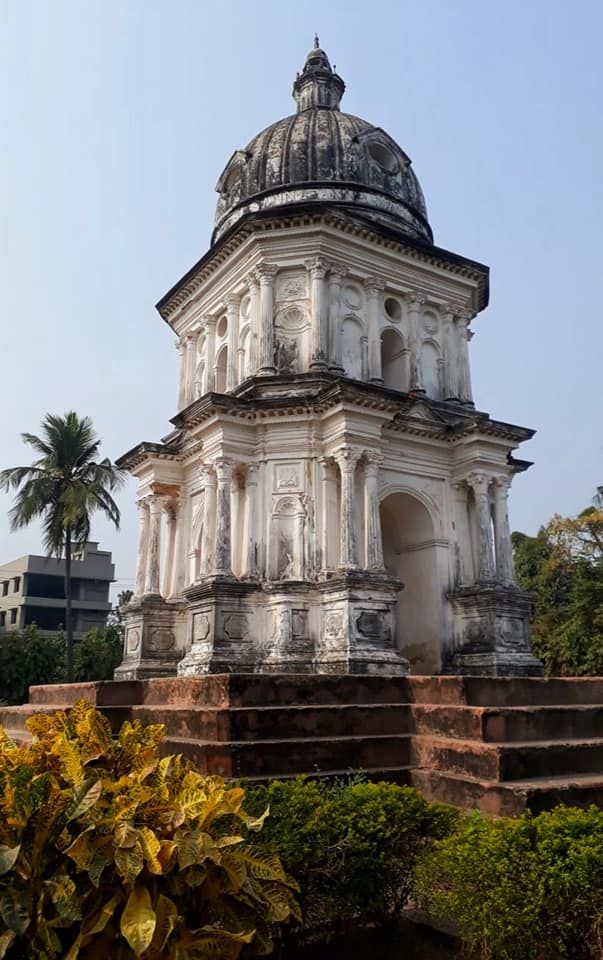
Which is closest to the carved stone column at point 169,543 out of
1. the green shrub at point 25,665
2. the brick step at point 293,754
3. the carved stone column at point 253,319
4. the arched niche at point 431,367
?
the carved stone column at point 253,319

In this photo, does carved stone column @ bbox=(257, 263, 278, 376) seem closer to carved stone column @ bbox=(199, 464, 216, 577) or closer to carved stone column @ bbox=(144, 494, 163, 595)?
carved stone column @ bbox=(199, 464, 216, 577)

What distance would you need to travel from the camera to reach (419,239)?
20203 millimetres

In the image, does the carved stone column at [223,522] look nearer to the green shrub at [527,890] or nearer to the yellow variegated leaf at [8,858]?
the green shrub at [527,890]

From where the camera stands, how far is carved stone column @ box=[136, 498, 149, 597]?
18.5m

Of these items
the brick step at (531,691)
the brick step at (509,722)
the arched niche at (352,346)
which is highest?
the arched niche at (352,346)

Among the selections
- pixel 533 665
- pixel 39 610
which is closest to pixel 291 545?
pixel 533 665

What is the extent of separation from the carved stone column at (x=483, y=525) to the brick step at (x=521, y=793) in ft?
32.6

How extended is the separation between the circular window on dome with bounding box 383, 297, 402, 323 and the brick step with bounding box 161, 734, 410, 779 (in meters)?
13.5

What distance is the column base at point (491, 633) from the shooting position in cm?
1639

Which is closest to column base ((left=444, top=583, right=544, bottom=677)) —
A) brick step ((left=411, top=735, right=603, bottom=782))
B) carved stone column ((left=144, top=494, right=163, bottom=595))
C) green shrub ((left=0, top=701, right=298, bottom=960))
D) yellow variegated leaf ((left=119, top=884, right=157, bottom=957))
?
carved stone column ((left=144, top=494, right=163, bottom=595))

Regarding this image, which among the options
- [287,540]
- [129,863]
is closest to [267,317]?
[287,540]

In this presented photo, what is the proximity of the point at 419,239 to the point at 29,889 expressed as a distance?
19.3 m

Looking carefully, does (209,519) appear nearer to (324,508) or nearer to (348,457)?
(324,508)

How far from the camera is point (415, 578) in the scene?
59.9 feet
